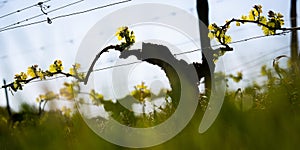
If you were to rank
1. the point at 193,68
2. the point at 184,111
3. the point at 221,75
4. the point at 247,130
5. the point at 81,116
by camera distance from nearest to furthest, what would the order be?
the point at 247,130
the point at 184,111
the point at 81,116
the point at 221,75
the point at 193,68

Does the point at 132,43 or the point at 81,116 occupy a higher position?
the point at 132,43

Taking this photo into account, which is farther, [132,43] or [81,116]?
[132,43]

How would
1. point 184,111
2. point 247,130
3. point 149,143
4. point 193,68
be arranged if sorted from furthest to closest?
point 193,68 → point 184,111 → point 149,143 → point 247,130

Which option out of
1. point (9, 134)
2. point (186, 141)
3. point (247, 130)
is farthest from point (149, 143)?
point (9, 134)

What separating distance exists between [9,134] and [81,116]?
362mm

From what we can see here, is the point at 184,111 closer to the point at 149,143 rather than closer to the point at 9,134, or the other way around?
the point at 149,143

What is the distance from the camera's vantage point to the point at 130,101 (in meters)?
2.12

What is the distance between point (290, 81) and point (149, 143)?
0.53 m

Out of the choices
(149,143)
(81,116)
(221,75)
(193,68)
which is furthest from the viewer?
(193,68)

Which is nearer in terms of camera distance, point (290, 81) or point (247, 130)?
point (247, 130)

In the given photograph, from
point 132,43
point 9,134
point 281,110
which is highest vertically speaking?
point 132,43

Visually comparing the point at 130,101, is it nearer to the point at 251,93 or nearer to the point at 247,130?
the point at 251,93

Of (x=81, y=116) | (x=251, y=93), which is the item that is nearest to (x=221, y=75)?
(x=251, y=93)

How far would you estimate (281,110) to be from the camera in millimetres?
1058
